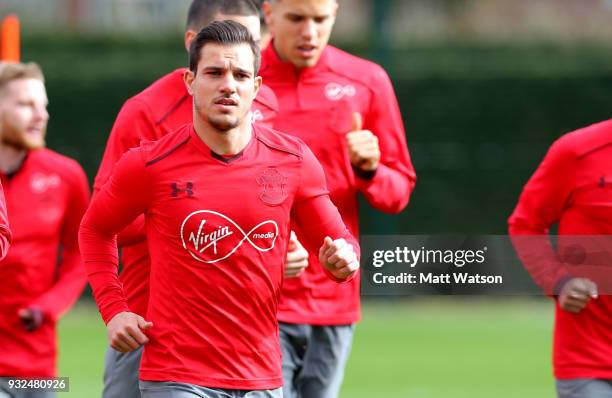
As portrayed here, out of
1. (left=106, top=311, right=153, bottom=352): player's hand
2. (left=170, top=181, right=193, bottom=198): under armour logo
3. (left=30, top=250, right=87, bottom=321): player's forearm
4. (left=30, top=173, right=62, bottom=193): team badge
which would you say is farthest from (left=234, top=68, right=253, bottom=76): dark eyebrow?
(left=30, top=173, right=62, bottom=193): team badge

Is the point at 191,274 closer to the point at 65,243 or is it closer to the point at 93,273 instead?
the point at 93,273

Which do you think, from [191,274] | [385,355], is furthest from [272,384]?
[385,355]

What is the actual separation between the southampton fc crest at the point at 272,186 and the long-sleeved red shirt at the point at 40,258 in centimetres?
233

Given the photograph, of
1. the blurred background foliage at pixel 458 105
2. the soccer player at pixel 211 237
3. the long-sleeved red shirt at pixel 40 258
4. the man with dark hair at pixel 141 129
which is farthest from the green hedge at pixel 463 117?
the soccer player at pixel 211 237

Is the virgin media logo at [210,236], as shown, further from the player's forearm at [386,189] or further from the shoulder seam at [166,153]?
the player's forearm at [386,189]

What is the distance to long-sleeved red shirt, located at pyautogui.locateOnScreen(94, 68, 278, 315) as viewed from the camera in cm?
550

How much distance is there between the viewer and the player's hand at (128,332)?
4680 millimetres

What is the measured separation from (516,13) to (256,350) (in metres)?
35.5

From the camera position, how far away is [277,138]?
4.97m

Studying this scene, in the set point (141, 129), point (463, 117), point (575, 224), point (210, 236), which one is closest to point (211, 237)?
point (210, 236)

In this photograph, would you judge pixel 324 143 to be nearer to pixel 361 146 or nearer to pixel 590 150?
pixel 361 146

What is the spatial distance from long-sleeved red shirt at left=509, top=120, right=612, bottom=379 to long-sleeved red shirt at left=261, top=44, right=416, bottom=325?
0.68 m

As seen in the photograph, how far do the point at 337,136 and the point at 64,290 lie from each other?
5.64ft

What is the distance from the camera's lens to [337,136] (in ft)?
20.7
